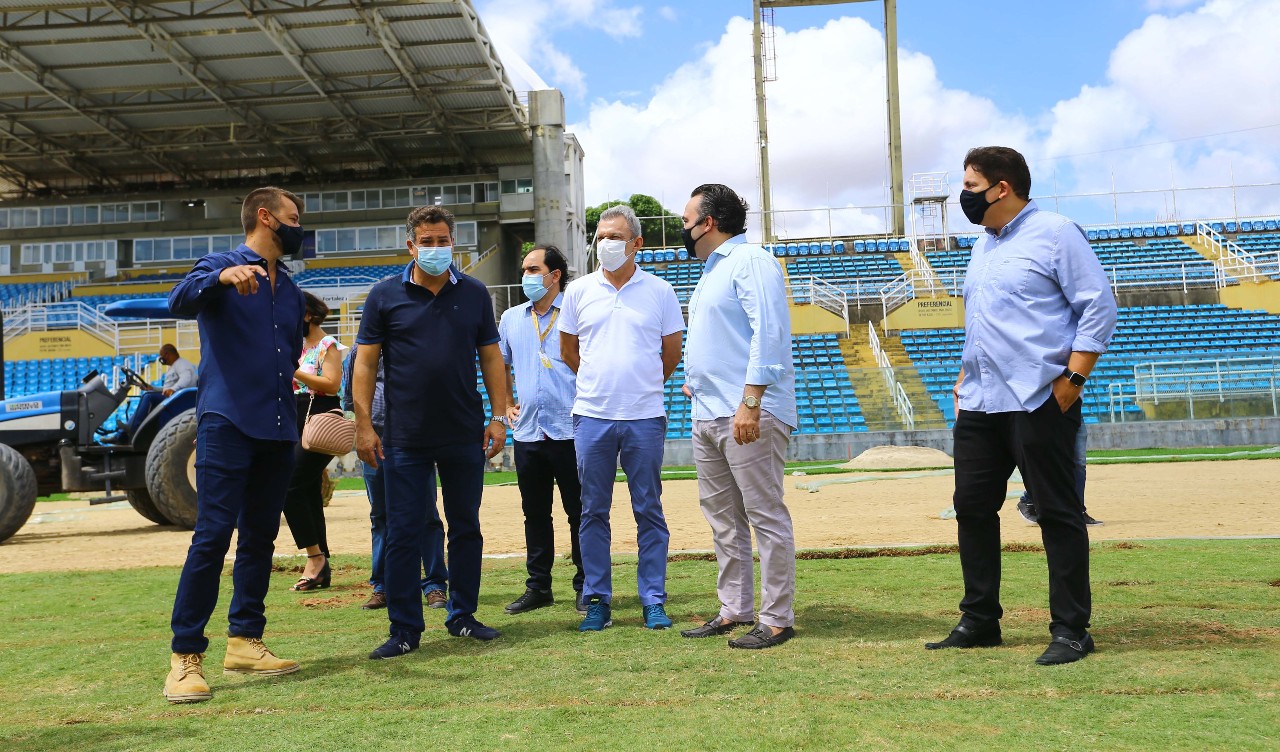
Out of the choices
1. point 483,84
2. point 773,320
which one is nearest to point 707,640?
point 773,320

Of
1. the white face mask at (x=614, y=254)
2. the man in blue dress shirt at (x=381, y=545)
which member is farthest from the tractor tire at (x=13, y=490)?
the white face mask at (x=614, y=254)

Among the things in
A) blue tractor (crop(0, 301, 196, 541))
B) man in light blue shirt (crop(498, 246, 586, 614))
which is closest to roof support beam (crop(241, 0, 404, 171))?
blue tractor (crop(0, 301, 196, 541))

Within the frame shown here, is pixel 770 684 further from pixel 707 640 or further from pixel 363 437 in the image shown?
pixel 363 437

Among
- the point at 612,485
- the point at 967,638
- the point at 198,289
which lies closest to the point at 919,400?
the point at 612,485

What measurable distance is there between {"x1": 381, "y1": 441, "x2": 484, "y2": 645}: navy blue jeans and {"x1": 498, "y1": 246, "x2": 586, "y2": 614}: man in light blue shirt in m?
0.66

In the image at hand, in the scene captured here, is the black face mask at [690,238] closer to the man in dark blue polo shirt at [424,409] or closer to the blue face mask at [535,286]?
the man in dark blue polo shirt at [424,409]

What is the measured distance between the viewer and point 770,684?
11.8 ft

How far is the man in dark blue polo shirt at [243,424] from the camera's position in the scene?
161 inches

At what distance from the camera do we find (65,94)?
1330 inches

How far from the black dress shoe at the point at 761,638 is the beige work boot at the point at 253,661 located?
180 cm

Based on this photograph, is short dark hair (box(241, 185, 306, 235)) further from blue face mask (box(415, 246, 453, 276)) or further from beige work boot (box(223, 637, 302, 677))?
beige work boot (box(223, 637, 302, 677))

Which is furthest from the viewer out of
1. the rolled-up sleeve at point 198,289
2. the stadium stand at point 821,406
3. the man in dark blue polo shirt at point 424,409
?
the stadium stand at point 821,406

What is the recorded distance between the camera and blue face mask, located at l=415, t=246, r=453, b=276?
15.7 feet

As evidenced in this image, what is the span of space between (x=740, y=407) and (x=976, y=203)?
1273mm
